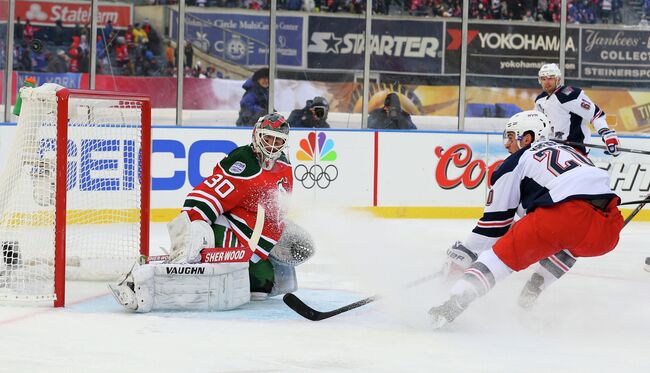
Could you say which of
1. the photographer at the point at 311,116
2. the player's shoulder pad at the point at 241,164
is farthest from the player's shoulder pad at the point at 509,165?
the photographer at the point at 311,116

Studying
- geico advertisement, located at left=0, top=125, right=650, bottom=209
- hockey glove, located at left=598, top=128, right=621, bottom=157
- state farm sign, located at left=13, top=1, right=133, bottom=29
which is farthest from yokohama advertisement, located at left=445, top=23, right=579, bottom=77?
hockey glove, located at left=598, top=128, right=621, bottom=157

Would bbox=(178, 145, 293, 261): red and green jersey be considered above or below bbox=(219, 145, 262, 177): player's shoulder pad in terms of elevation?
below

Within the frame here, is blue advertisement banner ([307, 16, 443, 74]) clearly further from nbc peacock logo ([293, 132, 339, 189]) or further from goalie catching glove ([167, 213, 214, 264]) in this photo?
goalie catching glove ([167, 213, 214, 264])

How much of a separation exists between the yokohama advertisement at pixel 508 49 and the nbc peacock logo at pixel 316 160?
6.02 feet

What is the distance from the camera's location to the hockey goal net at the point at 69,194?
4.45 meters

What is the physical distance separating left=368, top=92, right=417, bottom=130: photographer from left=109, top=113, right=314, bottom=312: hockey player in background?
16.4 feet

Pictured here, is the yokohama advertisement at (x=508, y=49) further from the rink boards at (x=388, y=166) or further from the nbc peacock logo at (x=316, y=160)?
the nbc peacock logo at (x=316, y=160)

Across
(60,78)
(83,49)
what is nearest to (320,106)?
(83,49)

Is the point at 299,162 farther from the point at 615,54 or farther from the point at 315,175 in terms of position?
the point at 615,54

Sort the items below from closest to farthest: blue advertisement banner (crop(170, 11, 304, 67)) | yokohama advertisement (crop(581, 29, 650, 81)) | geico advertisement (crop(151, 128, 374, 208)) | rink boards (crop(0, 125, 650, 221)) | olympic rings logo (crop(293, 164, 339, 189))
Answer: geico advertisement (crop(151, 128, 374, 208)) → rink boards (crop(0, 125, 650, 221)) → olympic rings logo (crop(293, 164, 339, 189)) → blue advertisement banner (crop(170, 11, 304, 67)) → yokohama advertisement (crop(581, 29, 650, 81))

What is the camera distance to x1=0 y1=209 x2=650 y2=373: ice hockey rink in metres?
3.40

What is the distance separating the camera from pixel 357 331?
Result: 13.1 ft

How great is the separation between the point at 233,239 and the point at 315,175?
14.1ft

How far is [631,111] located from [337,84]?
9.33 ft
